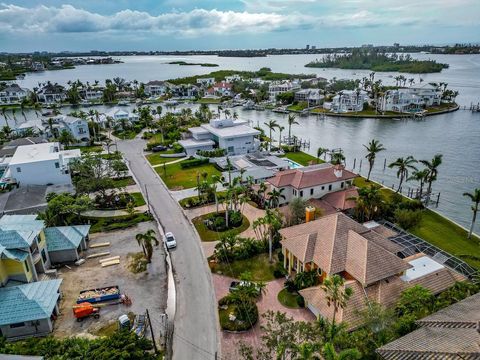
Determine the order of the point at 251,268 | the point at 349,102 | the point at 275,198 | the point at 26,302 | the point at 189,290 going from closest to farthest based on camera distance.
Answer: the point at 26,302 → the point at 189,290 → the point at 251,268 → the point at 275,198 → the point at 349,102

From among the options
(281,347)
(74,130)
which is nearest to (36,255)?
(281,347)

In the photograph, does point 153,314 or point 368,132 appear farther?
point 368,132

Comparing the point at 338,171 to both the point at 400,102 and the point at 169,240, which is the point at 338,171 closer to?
the point at 169,240

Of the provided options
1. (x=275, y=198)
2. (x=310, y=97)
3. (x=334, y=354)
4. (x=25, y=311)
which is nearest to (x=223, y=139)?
(x=275, y=198)

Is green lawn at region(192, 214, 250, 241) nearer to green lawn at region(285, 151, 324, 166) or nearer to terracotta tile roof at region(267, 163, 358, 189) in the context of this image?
terracotta tile roof at region(267, 163, 358, 189)

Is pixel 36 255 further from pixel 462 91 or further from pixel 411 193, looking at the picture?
pixel 462 91

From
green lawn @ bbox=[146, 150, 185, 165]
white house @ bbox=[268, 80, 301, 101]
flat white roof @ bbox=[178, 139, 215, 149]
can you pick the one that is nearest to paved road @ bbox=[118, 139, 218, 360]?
green lawn @ bbox=[146, 150, 185, 165]
